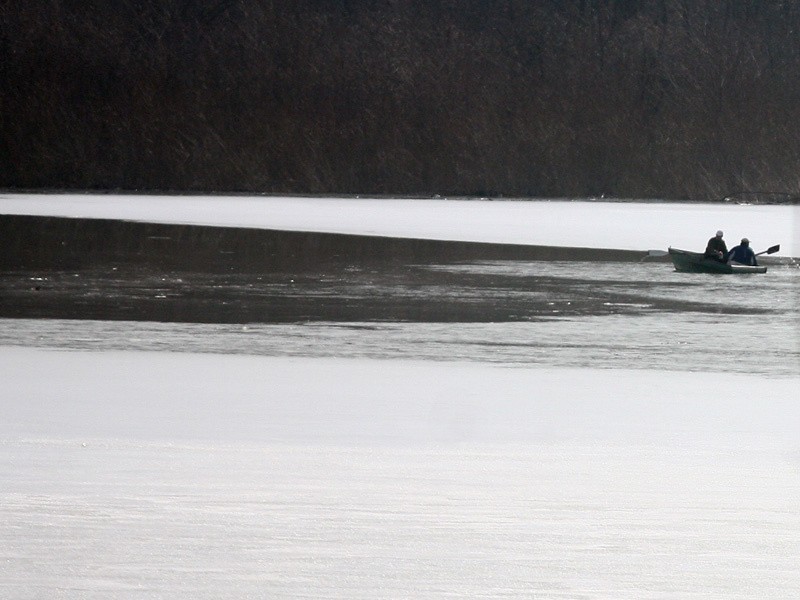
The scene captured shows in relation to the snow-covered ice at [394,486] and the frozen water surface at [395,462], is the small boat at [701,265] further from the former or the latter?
the snow-covered ice at [394,486]

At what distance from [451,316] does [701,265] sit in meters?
8.72

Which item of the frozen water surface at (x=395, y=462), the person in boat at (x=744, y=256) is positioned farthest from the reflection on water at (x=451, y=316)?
the person in boat at (x=744, y=256)

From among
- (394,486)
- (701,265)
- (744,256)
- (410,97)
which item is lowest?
(394,486)

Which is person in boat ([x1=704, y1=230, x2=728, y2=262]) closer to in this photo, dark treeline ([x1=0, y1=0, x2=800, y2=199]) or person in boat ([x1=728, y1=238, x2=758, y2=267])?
person in boat ([x1=728, y1=238, x2=758, y2=267])

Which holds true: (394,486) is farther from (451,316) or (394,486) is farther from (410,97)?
(410,97)

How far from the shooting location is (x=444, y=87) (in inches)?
7303

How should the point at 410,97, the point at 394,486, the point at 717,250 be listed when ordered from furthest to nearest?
the point at 410,97 → the point at 717,250 → the point at 394,486

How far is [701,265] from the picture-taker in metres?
24.0

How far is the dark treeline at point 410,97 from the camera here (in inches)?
6590

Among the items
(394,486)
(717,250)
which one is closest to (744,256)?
Answer: (717,250)

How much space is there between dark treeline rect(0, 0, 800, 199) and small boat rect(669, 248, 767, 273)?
13395 centimetres

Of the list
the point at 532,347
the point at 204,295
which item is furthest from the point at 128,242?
the point at 532,347

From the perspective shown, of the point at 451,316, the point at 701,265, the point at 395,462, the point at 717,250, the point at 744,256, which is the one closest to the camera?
the point at 395,462

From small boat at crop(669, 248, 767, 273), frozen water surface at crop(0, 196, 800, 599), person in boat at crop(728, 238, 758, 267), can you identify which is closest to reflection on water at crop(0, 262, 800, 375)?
frozen water surface at crop(0, 196, 800, 599)
